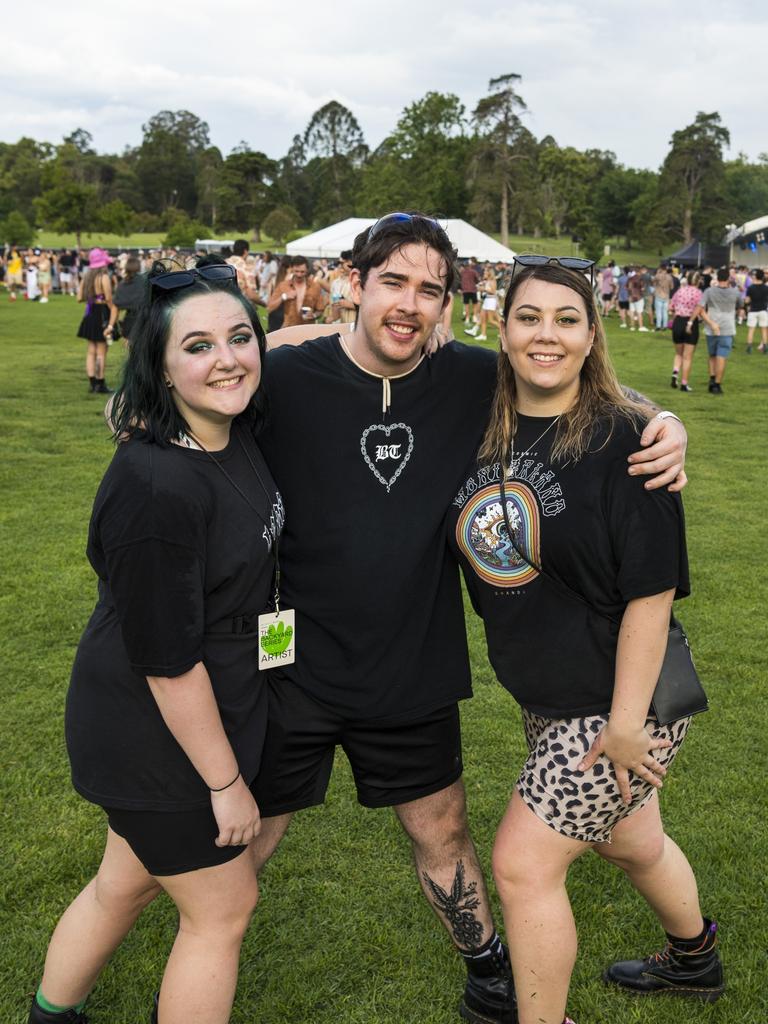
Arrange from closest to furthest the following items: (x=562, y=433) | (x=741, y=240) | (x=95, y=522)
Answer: (x=95, y=522)
(x=562, y=433)
(x=741, y=240)

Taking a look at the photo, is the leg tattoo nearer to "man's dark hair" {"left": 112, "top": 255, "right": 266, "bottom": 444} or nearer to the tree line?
"man's dark hair" {"left": 112, "top": 255, "right": 266, "bottom": 444}

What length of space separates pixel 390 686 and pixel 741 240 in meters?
57.0

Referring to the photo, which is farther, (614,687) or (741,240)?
(741,240)

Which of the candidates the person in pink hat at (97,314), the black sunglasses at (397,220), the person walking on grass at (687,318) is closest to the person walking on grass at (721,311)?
the person walking on grass at (687,318)

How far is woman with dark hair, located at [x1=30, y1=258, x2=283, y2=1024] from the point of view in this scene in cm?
201

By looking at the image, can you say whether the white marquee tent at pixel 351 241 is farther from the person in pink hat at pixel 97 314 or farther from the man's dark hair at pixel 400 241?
the man's dark hair at pixel 400 241

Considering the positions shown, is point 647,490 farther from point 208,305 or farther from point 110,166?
point 110,166

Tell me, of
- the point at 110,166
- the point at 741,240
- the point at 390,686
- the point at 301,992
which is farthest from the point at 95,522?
the point at 110,166

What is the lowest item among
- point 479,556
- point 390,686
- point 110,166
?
point 390,686

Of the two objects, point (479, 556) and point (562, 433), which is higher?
point (562, 433)

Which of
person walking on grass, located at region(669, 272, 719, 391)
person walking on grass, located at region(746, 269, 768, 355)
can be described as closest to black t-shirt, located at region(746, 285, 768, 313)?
person walking on grass, located at region(746, 269, 768, 355)

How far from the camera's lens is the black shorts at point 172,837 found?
2.17 m

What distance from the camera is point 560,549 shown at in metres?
2.28

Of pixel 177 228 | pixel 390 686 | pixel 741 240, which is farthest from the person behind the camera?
pixel 177 228
